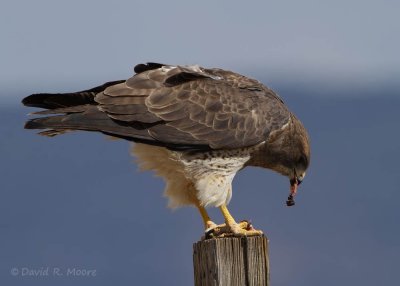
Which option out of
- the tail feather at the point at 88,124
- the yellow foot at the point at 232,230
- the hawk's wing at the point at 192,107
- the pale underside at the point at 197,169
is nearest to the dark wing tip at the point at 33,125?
the tail feather at the point at 88,124

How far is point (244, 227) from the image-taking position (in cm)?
1590

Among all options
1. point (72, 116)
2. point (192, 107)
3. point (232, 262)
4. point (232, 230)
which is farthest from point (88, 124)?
point (232, 262)

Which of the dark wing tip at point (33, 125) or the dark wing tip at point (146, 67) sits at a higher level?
the dark wing tip at point (146, 67)

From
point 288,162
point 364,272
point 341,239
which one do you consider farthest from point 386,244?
point 288,162

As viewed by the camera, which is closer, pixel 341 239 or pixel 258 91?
pixel 258 91

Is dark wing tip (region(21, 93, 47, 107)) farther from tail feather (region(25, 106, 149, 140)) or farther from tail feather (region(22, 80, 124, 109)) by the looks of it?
tail feather (region(25, 106, 149, 140))

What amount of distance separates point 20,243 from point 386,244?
2148 inches

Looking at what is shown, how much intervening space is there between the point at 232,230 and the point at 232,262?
1924 millimetres

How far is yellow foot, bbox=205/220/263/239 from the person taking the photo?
15.4 metres

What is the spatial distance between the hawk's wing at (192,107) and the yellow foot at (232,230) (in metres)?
1.06

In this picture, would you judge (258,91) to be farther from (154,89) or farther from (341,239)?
(341,239)

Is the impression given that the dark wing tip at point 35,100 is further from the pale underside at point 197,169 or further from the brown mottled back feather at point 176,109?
the pale underside at point 197,169

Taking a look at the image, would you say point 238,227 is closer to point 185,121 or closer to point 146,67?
point 185,121

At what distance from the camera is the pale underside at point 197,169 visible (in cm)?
1642
